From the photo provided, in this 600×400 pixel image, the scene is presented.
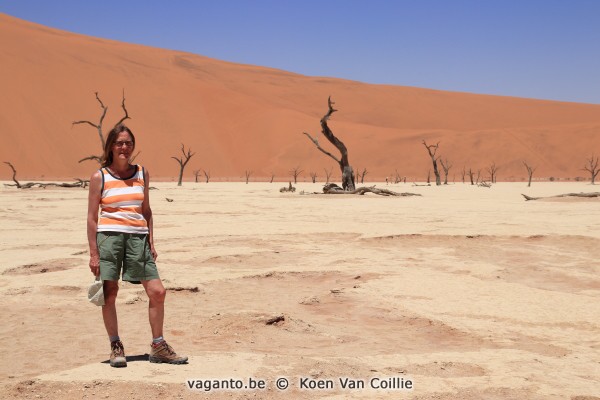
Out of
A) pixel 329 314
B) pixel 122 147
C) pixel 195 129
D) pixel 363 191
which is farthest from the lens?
pixel 195 129

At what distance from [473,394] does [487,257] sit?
5.55 m

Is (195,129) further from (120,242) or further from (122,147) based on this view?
(120,242)

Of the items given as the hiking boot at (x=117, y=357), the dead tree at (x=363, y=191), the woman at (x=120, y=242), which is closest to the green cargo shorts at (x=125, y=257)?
the woman at (x=120, y=242)

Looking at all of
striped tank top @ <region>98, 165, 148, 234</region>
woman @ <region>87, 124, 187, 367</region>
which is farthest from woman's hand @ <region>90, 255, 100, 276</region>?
striped tank top @ <region>98, 165, 148, 234</region>

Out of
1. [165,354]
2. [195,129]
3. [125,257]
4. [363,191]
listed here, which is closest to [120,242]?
[125,257]

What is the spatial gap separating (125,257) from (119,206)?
31cm

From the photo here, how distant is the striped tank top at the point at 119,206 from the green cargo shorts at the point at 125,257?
1.7 inches

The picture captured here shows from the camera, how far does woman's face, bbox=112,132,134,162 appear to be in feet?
13.7

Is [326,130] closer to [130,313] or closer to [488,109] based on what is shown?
[130,313]

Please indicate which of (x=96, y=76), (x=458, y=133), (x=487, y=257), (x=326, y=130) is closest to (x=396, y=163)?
(x=458, y=133)

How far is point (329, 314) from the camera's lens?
19.4 feet

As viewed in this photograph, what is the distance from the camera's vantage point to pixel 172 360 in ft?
13.5

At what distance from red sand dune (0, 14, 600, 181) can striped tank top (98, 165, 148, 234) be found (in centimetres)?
5574

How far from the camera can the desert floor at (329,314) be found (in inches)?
155
